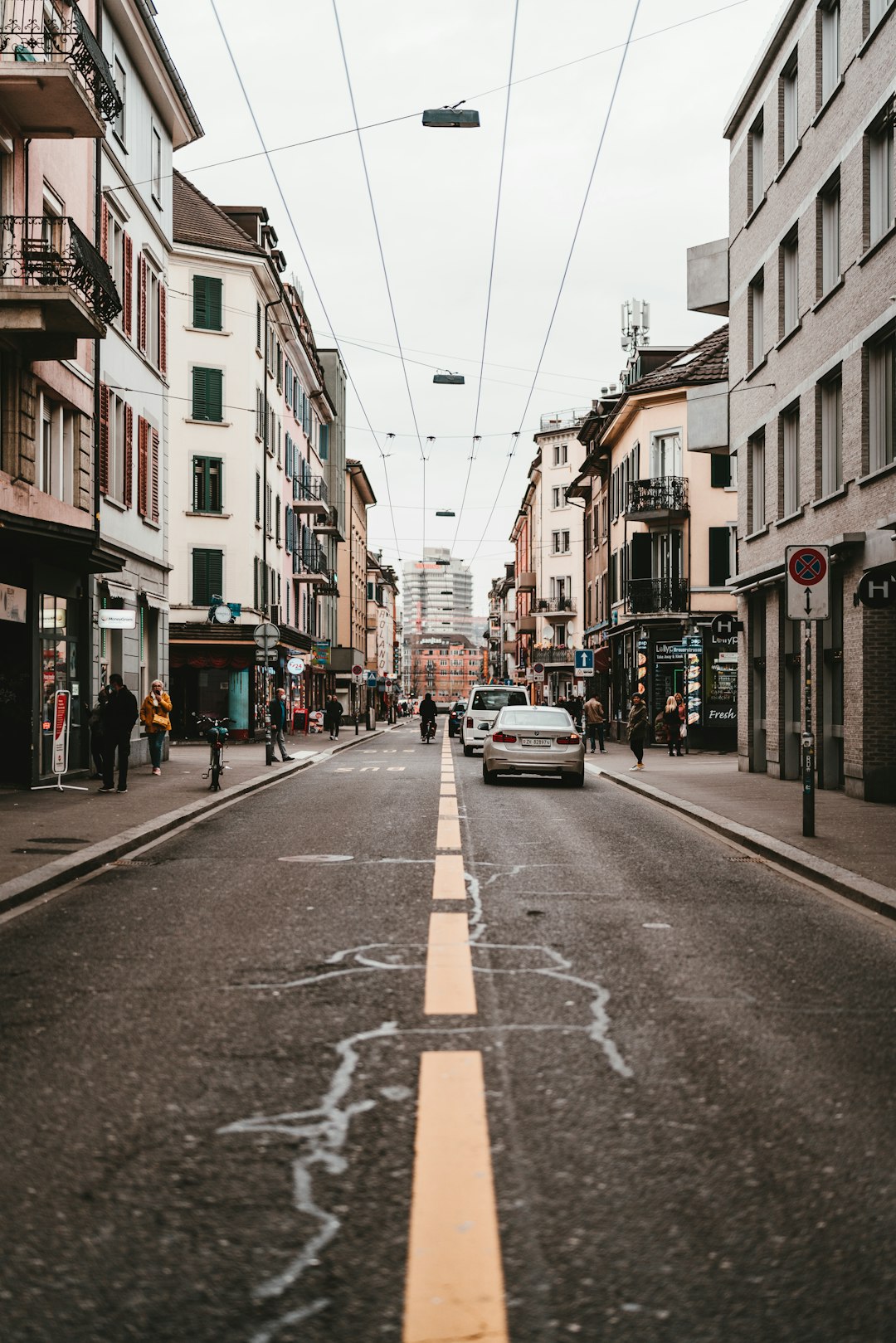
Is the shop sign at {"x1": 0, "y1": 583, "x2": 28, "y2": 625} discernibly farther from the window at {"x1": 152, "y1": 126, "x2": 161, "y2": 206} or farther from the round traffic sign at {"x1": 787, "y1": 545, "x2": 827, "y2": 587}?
the window at {"x1": 152, "y1": 126, "x2": 161, "y2": 206}

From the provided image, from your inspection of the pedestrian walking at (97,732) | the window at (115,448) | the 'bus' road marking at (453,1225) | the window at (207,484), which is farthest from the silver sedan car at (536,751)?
the window at (207,484)

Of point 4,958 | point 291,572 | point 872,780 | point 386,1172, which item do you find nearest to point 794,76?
point 872,780

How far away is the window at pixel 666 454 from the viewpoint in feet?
144

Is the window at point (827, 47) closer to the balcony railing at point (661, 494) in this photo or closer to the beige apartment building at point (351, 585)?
the balcony railing at point (661, 494)

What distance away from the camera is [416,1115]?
4508 millimetres

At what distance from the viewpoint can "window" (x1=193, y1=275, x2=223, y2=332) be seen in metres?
45.3

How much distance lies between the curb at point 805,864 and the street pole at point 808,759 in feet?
1.38

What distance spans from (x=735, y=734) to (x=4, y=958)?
3476cm

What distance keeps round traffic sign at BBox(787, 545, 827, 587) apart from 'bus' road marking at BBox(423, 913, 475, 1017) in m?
6.99

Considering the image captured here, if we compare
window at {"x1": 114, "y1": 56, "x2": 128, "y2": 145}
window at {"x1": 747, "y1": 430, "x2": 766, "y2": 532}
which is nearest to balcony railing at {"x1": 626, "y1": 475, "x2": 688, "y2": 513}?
window at {"x1": 747, "y1": 430, "x2": 766, "y2": 532}

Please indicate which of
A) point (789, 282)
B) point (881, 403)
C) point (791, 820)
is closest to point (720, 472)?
point (789, 282)

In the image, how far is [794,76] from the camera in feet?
81.2

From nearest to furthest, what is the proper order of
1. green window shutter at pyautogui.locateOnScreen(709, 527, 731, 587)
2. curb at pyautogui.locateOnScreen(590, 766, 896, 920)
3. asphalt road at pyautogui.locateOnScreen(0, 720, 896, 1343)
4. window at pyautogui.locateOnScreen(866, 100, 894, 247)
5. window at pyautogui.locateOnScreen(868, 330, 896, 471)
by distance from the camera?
asphalt road at pyautogui.locateOnScreen(0, 720, 896, 1343)
curb at pyautogui.locateOnScreen(590, 766, 896, 920)
window at pyautogui.locateOnScreen(868, 330, 896, 471)
window at pyautogui.locateOnScreen(866, 100, 894, 247)
green window shutter at pyautogui.locateOnScreen(709, 527, 731, 587)

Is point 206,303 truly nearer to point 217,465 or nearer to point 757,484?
point 217,465
